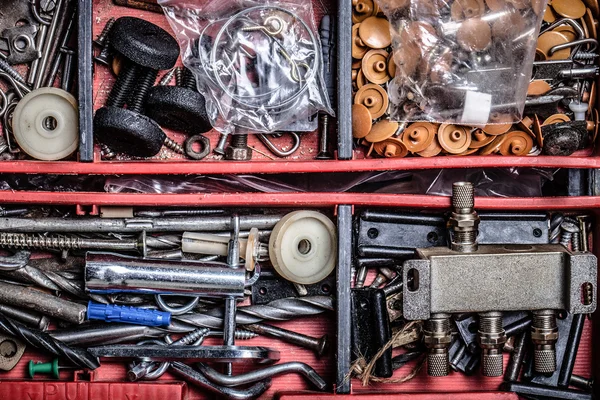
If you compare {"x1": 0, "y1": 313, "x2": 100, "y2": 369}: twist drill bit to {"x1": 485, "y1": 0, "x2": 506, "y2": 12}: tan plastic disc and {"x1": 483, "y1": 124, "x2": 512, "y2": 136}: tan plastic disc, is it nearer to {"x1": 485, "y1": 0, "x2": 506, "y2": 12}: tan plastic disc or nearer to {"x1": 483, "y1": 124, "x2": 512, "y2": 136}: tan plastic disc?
{"x1": 483, "y1": 124, "x2": 512, "y2": 136}: tan plastic disc

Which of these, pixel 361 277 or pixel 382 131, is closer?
pixel 382 131

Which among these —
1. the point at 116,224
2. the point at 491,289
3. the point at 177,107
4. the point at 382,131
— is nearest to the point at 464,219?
the point at 491,289

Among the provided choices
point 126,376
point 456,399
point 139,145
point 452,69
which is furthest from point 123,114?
point 456,399

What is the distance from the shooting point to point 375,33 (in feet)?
5.50

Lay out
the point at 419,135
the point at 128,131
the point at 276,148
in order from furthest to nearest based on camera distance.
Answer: the point at 276,148 → the point at 419,135 → the point at 128,131

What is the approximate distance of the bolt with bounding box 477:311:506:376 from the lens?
1629 millimetres

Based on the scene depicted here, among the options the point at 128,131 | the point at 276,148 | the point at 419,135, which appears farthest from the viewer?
the point at 276,148

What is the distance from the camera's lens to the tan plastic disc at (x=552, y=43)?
169 cm

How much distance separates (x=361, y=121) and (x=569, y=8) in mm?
614

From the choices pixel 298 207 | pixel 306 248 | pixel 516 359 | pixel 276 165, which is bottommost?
pixel 516 359

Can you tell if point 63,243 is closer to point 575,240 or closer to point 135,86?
point 135,86

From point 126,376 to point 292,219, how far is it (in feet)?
1.96

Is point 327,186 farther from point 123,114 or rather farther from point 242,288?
point 123,114

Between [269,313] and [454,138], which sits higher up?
[454,138]
